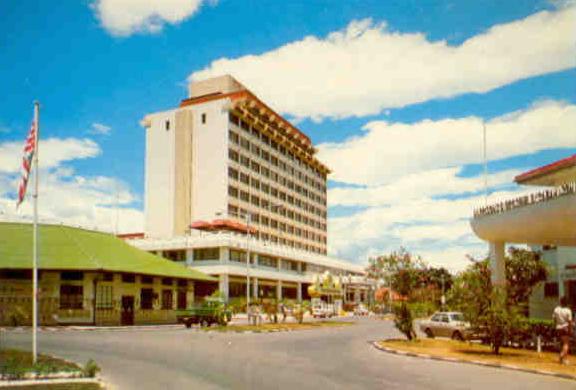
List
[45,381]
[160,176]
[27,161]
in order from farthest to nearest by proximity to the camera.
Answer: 1. [160,176]
2. [27,161]
3. [45,381]

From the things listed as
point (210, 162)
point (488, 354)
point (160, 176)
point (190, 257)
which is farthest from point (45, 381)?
point (160, 176)

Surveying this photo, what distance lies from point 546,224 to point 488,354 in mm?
5621

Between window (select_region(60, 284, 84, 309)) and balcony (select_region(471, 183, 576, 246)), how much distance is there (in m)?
32.1

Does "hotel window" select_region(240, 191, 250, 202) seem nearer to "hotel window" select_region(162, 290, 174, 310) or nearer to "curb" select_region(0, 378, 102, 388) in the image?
"hotel window" select_region(162, 290, 174, 310)

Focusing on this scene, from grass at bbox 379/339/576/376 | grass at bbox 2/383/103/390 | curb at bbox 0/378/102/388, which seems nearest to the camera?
grass at bbox 2/383/103/390

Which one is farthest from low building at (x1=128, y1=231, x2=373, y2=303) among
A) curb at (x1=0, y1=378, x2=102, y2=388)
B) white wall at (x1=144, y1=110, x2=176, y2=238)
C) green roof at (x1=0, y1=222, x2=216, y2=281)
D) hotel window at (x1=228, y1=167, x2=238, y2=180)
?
curb at (x1=0, y1=378, x2=102, y2=388)

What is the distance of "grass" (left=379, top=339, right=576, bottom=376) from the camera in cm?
1853

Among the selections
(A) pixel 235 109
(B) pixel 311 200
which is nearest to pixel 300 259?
(A) pixel 235 109

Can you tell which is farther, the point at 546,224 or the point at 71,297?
the point at 71,297

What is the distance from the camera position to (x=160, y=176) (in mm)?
93375

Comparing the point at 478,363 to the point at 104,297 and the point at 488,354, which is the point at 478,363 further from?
the point at 104,297

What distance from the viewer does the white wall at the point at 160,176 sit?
91.8 m

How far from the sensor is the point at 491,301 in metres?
23.5

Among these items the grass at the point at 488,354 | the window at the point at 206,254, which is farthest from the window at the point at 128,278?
the grass at the point at 488,354
